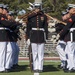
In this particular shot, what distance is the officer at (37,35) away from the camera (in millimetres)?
13211

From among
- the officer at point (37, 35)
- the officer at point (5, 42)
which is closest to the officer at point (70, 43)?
the officer at point (37, 35)

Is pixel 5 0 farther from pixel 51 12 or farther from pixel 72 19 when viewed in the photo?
pixel 72 19

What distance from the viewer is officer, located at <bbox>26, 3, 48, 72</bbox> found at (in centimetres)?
1321

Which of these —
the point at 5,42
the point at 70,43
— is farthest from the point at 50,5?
the point at 5,42

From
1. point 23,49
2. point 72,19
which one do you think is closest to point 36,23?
point 72,19

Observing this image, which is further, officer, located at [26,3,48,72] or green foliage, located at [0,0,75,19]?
green foliage, located at [0,0,75,19]

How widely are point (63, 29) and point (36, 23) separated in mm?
903

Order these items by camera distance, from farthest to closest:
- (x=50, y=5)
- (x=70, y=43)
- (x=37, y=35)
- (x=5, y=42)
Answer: (x=50, y=5), (x=70, y=43), (x=5, y=42), (x=37, y=35)

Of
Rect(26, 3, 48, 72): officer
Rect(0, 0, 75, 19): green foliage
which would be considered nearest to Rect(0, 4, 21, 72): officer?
Rect(26, 3, 48, 72): officer

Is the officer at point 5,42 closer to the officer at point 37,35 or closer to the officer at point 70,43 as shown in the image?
the officer at point 37,35

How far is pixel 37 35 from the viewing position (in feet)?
43.4

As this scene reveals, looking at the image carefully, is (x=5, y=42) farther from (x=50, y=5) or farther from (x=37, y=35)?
(x=50, y=5)

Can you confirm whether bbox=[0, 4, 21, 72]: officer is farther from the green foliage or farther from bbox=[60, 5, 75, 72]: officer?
the green foliage

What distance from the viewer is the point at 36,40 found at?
13219mm
